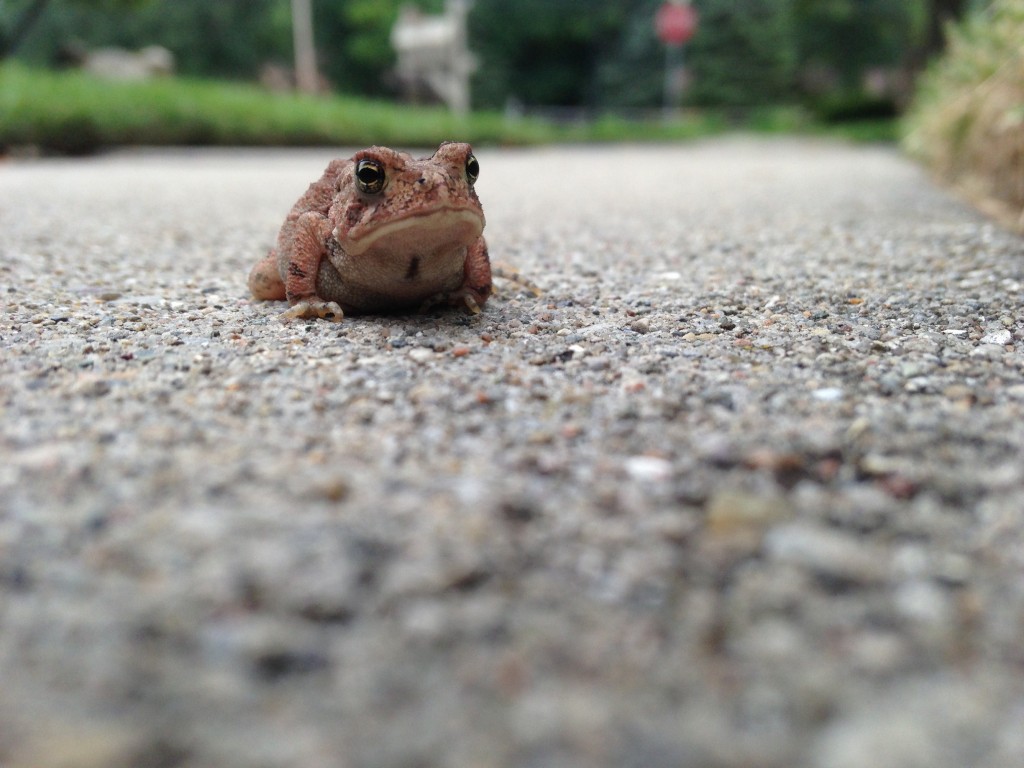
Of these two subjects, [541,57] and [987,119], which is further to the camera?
[541,57]

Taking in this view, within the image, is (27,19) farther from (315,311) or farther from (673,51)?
(673,51)

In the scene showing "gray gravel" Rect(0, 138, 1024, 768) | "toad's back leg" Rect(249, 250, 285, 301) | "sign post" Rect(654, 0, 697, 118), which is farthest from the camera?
"sign post" Rect(654, 0, 697, 118)

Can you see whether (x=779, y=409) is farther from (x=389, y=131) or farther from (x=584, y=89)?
(x=584, y=89)

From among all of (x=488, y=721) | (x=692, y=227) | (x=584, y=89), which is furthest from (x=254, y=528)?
(x=584, y=89)

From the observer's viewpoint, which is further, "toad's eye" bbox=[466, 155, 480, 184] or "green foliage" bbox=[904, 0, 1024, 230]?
"green foliage" bbox=[904, 0, 1024, 230]

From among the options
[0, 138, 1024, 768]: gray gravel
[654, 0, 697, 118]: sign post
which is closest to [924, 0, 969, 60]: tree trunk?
[0, 138, 1024, 768]: gray gravel

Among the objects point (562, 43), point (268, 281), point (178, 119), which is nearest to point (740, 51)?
point (562, 43)

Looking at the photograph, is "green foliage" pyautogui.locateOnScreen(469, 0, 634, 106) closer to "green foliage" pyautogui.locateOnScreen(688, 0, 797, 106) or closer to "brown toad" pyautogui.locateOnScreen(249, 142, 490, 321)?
"green foliage" pyautogui.locateOnScreen(688, 0, 797, 106)
